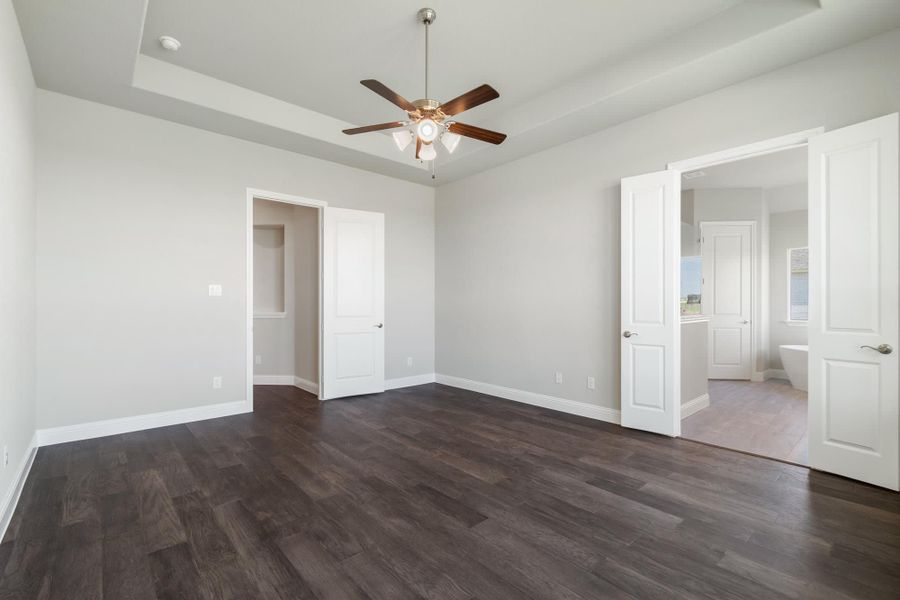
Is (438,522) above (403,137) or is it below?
below

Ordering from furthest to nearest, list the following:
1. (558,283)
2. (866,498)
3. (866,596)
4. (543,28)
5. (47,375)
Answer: (558,283)
(47,375)
(543,28)
(866,498)
(866,596)

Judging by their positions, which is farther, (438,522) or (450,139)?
(450,139)

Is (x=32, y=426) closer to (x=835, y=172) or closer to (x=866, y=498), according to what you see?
(x=866, y=498)

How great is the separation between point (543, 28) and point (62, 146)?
408cm

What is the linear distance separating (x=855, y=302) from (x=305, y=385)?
5.67 meters

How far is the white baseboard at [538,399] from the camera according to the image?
419 cm

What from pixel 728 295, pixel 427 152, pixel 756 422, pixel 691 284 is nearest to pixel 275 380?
pixel 427 152

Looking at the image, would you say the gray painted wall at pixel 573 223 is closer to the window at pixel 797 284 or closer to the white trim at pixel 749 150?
the white trim at pixel 749 150

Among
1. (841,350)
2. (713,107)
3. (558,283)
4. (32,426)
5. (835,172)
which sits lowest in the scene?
(32,426)

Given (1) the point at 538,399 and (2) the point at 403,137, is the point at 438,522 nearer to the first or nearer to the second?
(2) the point at 403,137

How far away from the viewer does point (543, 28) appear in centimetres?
314

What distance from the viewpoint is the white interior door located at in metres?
6.45

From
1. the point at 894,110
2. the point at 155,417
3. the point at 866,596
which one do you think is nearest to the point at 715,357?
the point at 894,110

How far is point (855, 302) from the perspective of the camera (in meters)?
2.74
